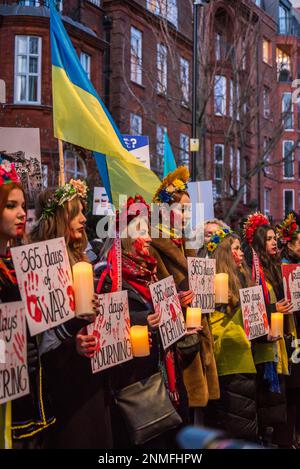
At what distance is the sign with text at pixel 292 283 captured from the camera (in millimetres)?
6172

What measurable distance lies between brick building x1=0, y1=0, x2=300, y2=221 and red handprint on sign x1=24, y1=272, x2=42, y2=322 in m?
11.7

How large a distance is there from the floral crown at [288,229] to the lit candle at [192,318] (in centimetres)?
268

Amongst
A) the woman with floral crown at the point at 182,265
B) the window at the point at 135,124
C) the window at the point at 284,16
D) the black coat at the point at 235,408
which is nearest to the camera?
the woman with floral crown at the point at 182,265

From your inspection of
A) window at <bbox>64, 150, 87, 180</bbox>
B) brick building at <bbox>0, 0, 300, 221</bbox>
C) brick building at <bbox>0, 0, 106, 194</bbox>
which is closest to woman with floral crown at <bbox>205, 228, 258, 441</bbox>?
brick building at <bbox>0, 0, 300, 221</bbox>

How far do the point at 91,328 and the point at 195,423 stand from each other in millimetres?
2094

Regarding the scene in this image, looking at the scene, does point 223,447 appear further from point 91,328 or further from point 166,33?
point 166,33

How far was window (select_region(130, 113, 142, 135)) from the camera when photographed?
2375cm

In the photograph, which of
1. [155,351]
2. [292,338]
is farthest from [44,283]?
[292,338]

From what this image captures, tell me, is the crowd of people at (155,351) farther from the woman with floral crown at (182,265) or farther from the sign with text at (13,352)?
the sign with text at (13,352)

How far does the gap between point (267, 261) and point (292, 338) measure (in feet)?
2.62

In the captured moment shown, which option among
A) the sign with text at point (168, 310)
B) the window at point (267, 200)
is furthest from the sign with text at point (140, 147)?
the window at point (267, 200)

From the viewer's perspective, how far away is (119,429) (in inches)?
156

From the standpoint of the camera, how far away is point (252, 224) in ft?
21.1

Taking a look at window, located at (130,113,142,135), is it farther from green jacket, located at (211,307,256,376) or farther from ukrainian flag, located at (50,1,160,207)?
green jacket, located at (211,307,256,376)
